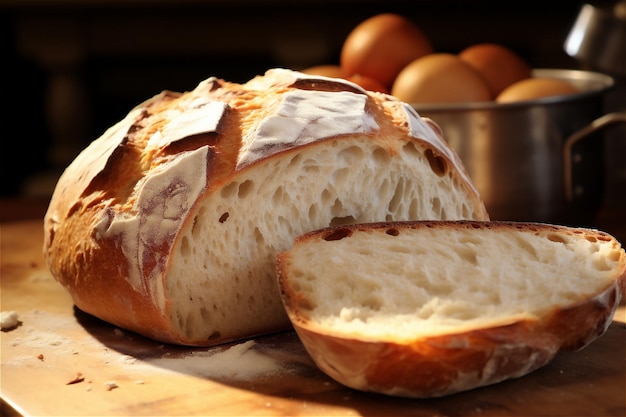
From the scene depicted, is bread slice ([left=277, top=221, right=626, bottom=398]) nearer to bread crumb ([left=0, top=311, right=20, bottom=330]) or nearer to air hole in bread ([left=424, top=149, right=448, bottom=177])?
air hole in bread ([left=424, top=149, right=448, bottom=177])

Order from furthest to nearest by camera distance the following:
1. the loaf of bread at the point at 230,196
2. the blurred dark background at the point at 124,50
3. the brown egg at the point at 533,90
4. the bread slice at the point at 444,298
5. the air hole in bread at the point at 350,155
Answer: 1. the blurred dark background at the point at 124,50
2. the brown egg at the point at 533,90
3. the air hole in bread at the point at 350,155
4. the loaf of bread at the point at 230,196
5. the bread slice at the point at 444,298

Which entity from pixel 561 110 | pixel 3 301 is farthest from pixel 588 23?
pixel 3 301

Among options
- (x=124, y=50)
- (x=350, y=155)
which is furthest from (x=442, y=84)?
Result: (x=124, y=50)

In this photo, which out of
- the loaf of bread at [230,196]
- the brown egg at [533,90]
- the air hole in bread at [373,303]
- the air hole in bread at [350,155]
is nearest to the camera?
the air hole in bread at [373,303]

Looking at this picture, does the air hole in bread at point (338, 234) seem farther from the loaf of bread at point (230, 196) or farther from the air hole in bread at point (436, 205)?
the air hole in bread at point (436, 205)

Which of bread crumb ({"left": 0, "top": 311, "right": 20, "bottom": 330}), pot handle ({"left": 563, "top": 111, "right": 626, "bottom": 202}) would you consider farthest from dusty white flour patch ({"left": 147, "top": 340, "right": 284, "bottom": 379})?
pot handle ({"left": 563, "top": 111, "right": 626, "bottom": 202})

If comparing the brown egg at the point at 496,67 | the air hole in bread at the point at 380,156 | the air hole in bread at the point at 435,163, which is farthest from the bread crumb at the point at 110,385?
the brown egg at the point at 496,67
